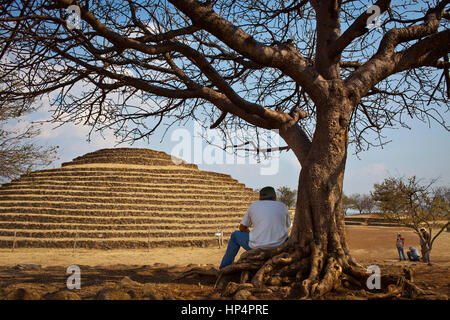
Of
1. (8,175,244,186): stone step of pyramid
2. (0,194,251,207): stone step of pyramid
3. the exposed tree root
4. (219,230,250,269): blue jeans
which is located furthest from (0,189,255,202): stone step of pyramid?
the exposed tree root

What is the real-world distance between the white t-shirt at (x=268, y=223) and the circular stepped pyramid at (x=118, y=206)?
13.2 metres

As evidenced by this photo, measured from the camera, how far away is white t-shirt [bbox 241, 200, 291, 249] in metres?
3.92

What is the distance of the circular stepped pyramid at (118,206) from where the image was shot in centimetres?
1667

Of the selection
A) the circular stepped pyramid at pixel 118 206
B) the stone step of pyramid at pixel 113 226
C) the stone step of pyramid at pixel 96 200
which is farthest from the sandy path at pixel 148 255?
the stone step of pyramid at pixel 96 200

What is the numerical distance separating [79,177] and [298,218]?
21650 mm

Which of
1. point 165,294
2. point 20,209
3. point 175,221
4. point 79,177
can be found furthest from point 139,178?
point 165,294

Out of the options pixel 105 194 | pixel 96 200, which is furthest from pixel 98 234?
pixel 105 194

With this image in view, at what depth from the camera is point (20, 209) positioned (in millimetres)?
18891

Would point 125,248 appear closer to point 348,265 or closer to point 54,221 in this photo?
point 54,221

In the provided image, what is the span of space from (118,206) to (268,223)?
17.2 m

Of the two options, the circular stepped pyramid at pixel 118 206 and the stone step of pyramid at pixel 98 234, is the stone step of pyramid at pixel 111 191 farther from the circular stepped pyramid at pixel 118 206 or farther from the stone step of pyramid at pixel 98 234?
the stone step of pyramid at pixel 98 234

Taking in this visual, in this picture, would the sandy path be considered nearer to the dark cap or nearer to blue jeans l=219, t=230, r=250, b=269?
blue jeans l=219, t=230, r=250, b=269

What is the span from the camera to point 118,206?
19422 mm
